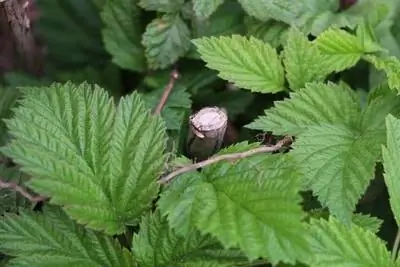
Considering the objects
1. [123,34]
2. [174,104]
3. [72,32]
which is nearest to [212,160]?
[174,104]

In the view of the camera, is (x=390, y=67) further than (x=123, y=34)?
No

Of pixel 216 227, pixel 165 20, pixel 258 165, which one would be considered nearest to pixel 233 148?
pixel 258 165

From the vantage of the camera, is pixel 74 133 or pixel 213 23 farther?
pixel 213 23

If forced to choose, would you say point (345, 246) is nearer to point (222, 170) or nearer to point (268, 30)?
point (222, 170)

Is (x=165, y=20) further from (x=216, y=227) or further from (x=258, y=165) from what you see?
(x=216, y=227)

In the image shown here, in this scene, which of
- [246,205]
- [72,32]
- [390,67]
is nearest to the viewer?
[246,205]

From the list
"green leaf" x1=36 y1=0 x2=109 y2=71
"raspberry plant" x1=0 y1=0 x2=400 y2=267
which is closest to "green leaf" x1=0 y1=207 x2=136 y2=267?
"raspberry plant" x1=0 y1=0 x2=400 y2=267

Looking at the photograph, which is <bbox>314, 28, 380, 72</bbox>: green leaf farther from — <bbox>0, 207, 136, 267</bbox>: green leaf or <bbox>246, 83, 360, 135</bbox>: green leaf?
<bbox>0, 207, 136, 267</bbox>: green leaf
